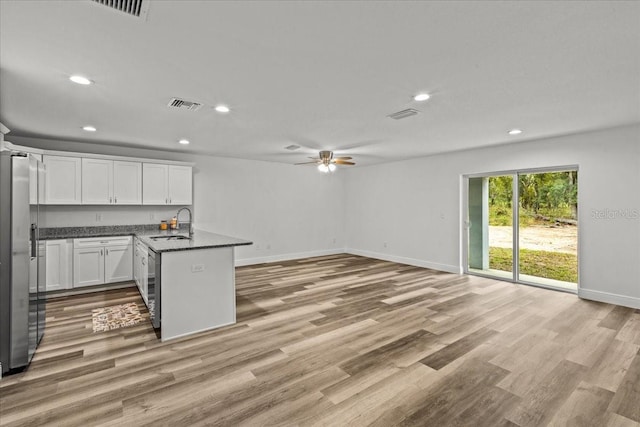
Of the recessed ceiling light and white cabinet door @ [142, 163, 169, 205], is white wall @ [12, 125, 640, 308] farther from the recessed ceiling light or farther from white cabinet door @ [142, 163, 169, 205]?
the recessed ceiling light

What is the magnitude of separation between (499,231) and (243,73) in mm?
5279

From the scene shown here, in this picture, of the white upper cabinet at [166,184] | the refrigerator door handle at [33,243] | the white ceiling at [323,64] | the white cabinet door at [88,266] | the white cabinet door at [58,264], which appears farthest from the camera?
the white upper cabinet at [166,184]

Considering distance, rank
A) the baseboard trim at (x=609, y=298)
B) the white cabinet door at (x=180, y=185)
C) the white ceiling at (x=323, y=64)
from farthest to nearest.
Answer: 1. the white cabinet door at (x=180, y=185)
2. the baseboard trim at (x=609, y=298)
3. the white ceiling at (x=323, y=64)

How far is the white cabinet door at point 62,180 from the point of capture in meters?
4.65

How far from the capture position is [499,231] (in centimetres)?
562

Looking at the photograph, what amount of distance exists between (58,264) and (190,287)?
9.00ft

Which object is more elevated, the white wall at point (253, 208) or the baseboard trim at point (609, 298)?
the white wall at point (253, 208)

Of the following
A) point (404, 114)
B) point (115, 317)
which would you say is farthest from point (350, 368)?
point (115, 317)

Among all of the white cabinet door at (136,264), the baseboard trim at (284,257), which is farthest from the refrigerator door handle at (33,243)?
the baseboard trim at (284,257)

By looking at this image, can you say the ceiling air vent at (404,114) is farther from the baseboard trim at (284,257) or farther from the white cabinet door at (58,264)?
the white cabinet door at (58,264)

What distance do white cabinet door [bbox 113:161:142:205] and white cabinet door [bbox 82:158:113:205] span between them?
0.23 feet

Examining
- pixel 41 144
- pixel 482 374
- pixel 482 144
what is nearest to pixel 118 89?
pixel 41 144

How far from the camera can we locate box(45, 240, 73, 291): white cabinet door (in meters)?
4.42

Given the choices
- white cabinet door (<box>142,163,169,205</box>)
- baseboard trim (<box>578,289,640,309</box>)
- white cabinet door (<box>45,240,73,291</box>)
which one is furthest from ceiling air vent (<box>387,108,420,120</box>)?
white cabinet door (<box>45,240,73,291</box>)
